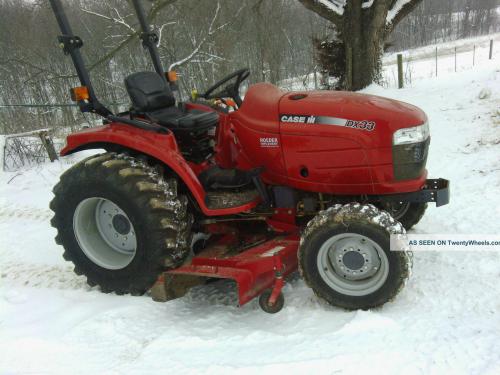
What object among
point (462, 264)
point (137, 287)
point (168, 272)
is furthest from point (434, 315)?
point (137, 287)

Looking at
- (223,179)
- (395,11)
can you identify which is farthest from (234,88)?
(395,11)

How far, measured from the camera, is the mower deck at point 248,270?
2.55 meters

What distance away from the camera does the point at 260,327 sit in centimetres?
250

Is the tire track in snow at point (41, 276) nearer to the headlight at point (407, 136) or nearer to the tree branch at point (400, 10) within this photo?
the headlight at point (407, 136)

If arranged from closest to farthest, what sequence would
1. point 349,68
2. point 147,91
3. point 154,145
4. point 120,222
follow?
point 154,145 → point 120,222 → point 147,91 → point 349,68

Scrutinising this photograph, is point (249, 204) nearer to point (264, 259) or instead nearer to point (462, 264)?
point (264, 259)

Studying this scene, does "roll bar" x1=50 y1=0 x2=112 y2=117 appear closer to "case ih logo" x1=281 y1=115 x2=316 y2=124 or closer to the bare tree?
"case ih logo" x1=281 y1=115 x2=316 y2=124

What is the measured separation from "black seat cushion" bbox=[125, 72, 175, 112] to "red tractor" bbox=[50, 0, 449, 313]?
0.01 meters

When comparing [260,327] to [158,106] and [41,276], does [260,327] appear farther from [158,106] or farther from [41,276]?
[41,276]

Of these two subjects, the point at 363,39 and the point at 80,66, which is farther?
the point at 363,39

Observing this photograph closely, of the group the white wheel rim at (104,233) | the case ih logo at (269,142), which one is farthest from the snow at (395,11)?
the white wheel rim at (104,233)

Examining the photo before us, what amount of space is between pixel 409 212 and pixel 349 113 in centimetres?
123

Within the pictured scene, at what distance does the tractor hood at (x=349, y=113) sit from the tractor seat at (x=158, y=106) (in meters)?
0.70

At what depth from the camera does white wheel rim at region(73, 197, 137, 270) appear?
3031 mm
